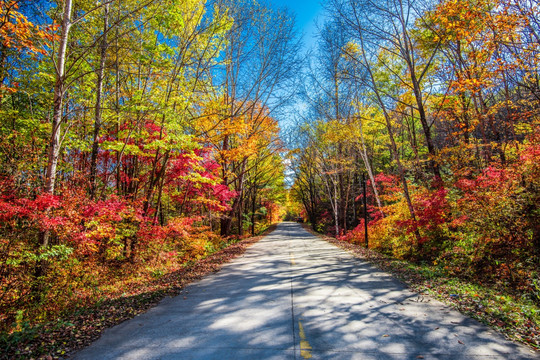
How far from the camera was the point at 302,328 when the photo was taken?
4199mm

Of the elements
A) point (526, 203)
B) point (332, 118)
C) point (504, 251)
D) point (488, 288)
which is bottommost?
point (488, 288)

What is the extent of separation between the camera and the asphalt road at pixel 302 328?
11.5 ft

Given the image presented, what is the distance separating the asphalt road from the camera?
3.50 metres

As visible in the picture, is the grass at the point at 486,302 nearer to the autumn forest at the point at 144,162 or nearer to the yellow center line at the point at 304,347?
the autumn forest at the point at 144,162

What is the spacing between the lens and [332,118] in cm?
2034

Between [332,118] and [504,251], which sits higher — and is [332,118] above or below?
above

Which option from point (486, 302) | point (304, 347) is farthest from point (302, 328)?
point (486, 302)

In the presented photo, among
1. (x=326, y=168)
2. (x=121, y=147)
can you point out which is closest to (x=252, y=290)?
(x=121, y=147)

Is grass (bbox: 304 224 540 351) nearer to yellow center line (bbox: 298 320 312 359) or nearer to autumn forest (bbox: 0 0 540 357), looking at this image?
autumn forest (bbox: 0 0 540 357)

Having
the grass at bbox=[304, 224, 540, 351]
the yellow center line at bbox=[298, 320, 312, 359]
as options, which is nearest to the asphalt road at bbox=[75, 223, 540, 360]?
the yellow center line at bbox=[298, 320, 312, 359]

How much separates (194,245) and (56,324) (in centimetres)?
892

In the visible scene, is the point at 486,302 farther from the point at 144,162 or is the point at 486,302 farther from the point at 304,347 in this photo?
the point at 144,162

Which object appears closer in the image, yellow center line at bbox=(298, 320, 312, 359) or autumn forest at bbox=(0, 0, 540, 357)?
yellow center line at bbox=(298, 320, 312, 359)

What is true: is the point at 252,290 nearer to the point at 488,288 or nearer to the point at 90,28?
the point at 488,288
